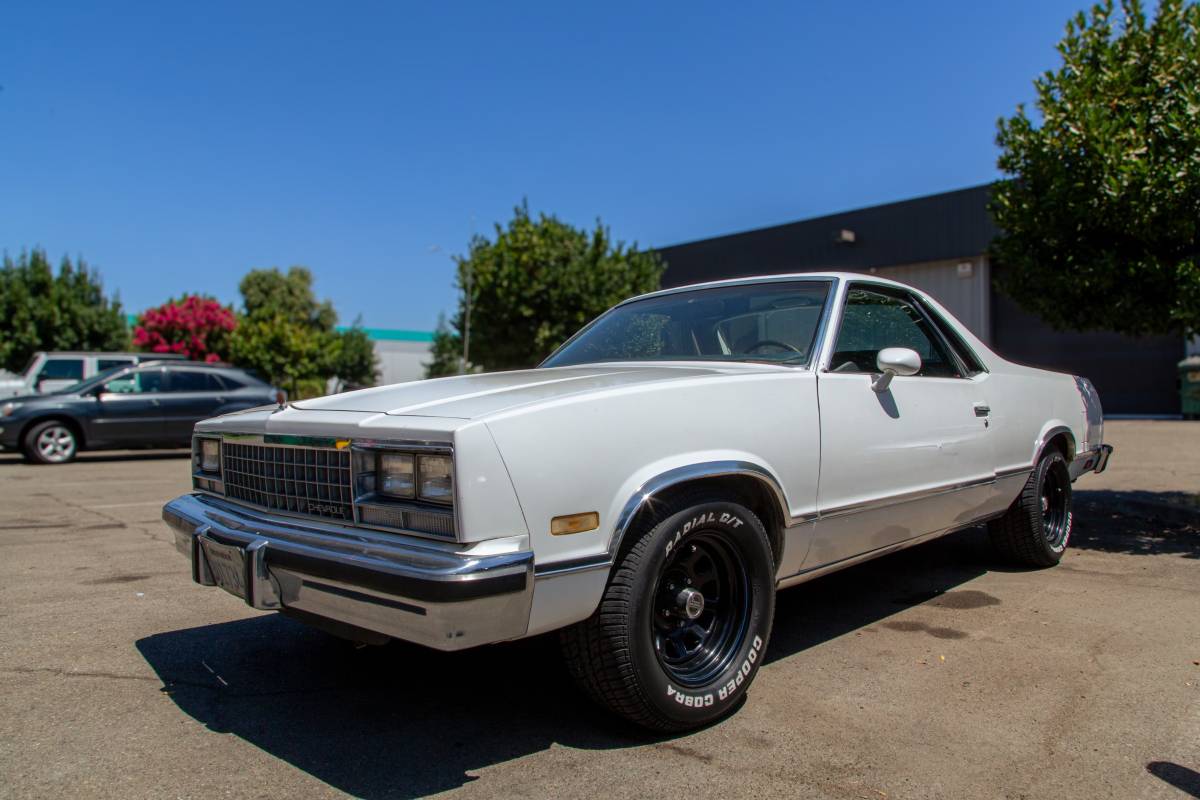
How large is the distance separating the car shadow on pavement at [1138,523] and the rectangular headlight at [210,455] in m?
5.39

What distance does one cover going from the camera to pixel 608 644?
246cm

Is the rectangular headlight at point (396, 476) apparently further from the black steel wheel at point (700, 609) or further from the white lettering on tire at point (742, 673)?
the white lettering on tire at point (742, 673)

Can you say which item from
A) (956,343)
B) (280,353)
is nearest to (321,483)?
(956,343)

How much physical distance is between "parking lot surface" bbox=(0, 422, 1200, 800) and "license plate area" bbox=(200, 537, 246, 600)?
47cm

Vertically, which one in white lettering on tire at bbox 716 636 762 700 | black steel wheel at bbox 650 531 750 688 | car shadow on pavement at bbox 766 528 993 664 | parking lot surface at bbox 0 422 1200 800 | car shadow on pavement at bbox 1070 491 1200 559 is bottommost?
car shadow on pavement at bbox 1070 491 1200 559

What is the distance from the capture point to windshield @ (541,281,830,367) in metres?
3.61

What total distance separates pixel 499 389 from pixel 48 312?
86.5ft

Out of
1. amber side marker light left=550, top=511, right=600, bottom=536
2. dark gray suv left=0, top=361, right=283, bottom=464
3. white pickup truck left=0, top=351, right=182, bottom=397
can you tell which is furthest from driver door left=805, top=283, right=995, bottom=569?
white pickup truck left=0, top=351, right=182, bottom=397

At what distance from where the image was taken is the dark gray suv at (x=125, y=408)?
39.4 feet

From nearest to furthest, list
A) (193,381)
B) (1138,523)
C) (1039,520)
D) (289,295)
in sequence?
(1039,520), (1138,523), (193,381), (289,295)

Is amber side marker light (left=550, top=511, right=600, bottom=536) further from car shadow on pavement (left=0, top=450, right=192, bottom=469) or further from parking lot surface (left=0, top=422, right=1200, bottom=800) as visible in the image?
car shadow on pavement (left=0, top=450, right=192, bottom=469)

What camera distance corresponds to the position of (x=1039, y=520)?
4.82 m

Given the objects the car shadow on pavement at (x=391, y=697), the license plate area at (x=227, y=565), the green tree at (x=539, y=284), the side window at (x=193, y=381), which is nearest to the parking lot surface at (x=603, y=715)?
the car shadow on pavement at (x=391, y=697)

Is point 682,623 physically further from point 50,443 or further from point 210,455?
point 50,443
